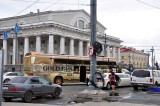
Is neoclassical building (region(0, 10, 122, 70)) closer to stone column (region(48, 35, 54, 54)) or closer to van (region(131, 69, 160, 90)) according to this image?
stone column (region(48, 35, 54, 54))

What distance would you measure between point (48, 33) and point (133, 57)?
253ft

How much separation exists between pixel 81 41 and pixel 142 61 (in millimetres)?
76207

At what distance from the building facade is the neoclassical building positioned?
146 feet

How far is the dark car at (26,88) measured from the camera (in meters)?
19.2

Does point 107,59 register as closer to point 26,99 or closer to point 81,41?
point 26,99

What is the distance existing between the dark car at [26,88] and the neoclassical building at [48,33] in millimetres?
51094

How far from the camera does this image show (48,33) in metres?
74.6

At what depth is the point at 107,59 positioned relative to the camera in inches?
1774

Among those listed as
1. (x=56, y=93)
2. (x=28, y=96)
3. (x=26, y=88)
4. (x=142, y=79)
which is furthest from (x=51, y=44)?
(x=26, y=88)

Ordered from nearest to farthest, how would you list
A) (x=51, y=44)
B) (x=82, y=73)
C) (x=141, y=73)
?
(x=141, y=73) < (x=82, y=73) < (x=51, y=44)

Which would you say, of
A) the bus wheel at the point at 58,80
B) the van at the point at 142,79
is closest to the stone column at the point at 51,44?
the bus wheel at the point at 58,80

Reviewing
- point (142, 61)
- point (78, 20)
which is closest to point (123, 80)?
point (78, 20)

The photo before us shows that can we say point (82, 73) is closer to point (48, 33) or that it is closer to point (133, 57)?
point (48, 33)

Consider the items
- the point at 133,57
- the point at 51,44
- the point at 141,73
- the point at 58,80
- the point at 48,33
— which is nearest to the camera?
the point at 141,73
